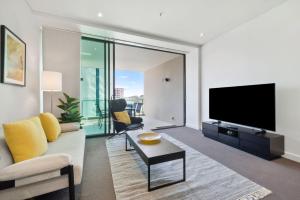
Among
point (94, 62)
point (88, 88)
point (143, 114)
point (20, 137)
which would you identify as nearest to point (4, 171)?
point (20, 137)

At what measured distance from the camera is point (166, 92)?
22.3ft

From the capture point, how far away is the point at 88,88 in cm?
427

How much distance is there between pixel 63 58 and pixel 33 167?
122 inches

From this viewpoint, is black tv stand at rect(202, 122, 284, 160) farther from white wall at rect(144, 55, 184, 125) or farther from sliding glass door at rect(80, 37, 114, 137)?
sliding glass door at rect(80, 37, 114, 137)

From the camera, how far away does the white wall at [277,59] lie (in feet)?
8.67

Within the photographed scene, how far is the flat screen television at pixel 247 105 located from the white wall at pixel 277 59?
1.13ft

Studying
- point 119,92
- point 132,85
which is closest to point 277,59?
point 119,92

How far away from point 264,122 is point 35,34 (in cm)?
482

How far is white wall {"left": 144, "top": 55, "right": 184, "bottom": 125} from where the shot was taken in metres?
5.89

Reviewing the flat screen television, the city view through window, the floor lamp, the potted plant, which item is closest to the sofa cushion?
the potted plant

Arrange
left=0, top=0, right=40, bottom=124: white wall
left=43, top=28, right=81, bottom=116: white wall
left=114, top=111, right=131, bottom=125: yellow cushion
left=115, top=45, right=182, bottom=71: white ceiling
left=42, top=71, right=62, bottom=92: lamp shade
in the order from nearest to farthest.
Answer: left=0, top=0, right=40, bottom=124: white wall, left=42, top=71, right=62, bottom=92: lamp shade, left=43, top=28, right=81, bottom=116: white wall, left=114, top=111, right=131, bottom=125: yellow cushion, left=115, top=45, right=182, bottom=71: white ceiling

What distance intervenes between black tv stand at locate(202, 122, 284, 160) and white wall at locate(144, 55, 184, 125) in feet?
7.47

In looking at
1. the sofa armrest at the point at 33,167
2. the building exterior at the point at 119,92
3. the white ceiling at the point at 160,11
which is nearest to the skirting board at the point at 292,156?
the white ceiling at the point at 160,11

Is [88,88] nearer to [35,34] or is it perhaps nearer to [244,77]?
[35,34]
